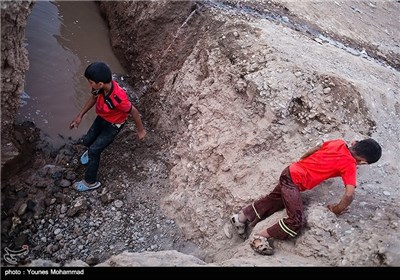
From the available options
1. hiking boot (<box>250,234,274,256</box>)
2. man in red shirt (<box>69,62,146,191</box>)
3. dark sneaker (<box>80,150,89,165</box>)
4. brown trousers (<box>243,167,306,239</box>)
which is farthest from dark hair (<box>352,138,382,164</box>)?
dark sneaker (<box>80,150,89,165</box>)

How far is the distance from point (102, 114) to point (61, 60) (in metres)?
2.66

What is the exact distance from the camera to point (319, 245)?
3.47 meters

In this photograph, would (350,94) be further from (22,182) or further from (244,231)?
(22,182)

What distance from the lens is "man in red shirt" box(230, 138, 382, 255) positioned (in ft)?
11.5

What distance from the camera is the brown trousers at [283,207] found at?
3.56 meters

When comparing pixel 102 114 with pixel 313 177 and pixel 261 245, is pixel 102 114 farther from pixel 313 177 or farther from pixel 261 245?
pixel 313 177

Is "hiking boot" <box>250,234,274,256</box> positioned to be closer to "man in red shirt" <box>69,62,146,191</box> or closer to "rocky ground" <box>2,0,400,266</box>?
"rocky ground" <box>2,0,400,266</box>

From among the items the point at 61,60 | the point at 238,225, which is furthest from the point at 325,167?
the point at 61,60

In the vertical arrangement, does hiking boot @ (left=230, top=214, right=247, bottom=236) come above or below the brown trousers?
below

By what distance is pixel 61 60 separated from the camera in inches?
257

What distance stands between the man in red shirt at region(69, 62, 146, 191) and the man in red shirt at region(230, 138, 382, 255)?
177 cm

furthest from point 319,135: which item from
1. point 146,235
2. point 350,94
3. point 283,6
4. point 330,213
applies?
point 283,6

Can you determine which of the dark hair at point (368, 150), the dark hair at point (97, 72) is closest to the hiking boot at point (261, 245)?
the dark hair at point (368, 150)

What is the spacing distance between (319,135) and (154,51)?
317 cm
